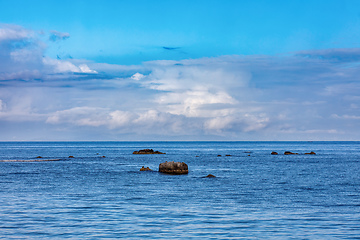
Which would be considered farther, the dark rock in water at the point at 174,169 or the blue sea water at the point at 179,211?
the dark rock in water at the point at 174,169

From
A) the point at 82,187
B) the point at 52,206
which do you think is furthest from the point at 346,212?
the point at 82,187

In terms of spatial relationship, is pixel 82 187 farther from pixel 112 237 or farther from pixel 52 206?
pixel 112 237

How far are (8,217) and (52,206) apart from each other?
230 inches

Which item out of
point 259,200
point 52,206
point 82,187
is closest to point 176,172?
point 82,187

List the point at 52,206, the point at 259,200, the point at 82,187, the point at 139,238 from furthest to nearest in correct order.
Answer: the point at 82,187 < the point at 259,200 < the point at 52,206 < the point at 139,238

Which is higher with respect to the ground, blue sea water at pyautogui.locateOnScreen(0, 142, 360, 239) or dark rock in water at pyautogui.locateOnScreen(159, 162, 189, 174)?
dark rock in water at pyautogui.locateOnScreen(159, 162, 189, 174)

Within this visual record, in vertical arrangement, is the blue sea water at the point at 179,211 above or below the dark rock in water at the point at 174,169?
below

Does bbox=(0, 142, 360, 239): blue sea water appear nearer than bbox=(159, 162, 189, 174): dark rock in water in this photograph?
Yes

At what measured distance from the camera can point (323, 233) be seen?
28.1 metres

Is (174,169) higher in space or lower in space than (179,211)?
higher

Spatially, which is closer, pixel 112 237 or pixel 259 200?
pixel 112 237

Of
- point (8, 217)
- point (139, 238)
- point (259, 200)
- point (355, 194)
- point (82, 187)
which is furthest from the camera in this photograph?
point (82, 187)

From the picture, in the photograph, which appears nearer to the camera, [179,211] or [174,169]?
[179,211]

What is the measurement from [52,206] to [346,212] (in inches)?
1039
